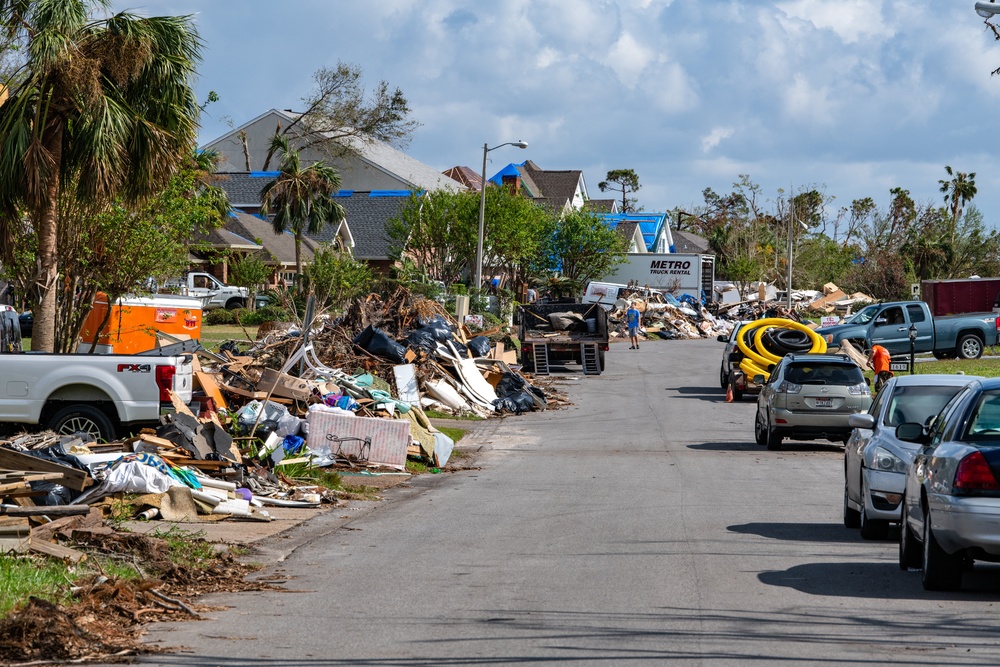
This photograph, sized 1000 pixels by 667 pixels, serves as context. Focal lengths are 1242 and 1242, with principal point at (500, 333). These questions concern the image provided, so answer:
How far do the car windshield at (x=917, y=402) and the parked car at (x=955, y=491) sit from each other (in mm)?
2554

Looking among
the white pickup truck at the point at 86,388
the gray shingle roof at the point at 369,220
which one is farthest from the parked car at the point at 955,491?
the gray shingle roof at the point at 369,220

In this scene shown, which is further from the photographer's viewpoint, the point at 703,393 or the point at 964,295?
the point at 964,295

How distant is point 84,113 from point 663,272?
5723cm

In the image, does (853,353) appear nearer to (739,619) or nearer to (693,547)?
(693,547)

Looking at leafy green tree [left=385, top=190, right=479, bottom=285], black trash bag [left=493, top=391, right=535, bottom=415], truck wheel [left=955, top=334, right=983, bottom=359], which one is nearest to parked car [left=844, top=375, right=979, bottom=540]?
black trash bag [left=493, top=391, right=535, bottom=415]

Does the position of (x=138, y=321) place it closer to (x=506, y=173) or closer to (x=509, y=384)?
(x=509, y=384)

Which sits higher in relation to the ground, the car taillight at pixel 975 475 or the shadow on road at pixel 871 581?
the car taillight at pixel 975 475

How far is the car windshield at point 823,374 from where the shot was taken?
2112 centimetres

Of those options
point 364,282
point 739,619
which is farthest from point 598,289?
point 739,619

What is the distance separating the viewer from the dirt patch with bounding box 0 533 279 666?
6.92 metres

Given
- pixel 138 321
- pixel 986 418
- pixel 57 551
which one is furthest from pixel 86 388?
pixel 138 321

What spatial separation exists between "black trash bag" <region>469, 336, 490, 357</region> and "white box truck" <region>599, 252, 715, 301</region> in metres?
42.0

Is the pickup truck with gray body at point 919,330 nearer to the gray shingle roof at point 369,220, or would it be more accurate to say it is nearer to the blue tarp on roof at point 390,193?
the gray shingle roof at point 369,220

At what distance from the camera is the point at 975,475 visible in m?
8.55
